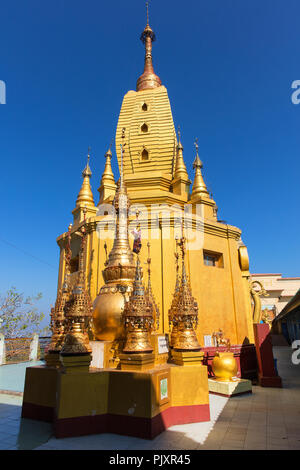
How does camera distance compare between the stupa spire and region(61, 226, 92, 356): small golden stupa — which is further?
the stupa spire

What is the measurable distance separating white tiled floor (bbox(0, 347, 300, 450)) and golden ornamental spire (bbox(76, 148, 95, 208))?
10635 mm

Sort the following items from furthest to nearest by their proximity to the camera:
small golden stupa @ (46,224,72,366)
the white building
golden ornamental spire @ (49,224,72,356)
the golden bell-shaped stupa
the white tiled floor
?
1. the white building
2. golden ornamental spire @ (49,224,72,356)
3. small golden stupa @ (46,224,72,366)
4. the golden bell-shaped stupa
5. the white tiled floor

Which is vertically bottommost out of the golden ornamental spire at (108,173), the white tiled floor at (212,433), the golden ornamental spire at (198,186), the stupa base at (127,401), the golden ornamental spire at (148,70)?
the white tiled floor at (212,433)

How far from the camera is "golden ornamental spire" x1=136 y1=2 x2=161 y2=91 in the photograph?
21.1m

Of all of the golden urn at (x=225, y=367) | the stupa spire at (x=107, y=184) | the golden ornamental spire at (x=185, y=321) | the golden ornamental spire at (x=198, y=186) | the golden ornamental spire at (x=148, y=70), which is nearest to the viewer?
the golden ornamental spire at (x=185, y=321)

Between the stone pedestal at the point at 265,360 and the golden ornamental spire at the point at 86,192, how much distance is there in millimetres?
10601

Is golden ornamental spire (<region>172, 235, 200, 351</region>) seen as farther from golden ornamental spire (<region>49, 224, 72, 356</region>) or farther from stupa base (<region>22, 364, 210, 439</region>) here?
golden ornamental spire (<region>49, 224, 72, 356</region>)

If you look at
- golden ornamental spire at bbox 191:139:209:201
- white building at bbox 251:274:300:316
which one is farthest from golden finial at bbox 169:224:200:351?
white building at bbox 251:274:300:316

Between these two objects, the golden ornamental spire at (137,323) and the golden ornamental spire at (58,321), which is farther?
the golden ornamental spire at (58,321)

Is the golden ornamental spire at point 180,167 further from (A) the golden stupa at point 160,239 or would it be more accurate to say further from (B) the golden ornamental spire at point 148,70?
(B) the golden ornamental spire at point 148,70

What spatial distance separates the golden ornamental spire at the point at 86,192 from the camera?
16.7 m

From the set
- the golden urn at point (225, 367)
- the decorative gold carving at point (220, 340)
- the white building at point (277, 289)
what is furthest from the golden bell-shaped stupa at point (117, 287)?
the white building at point (277, 289)

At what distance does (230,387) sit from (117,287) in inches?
195

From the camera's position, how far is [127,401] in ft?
18.7
